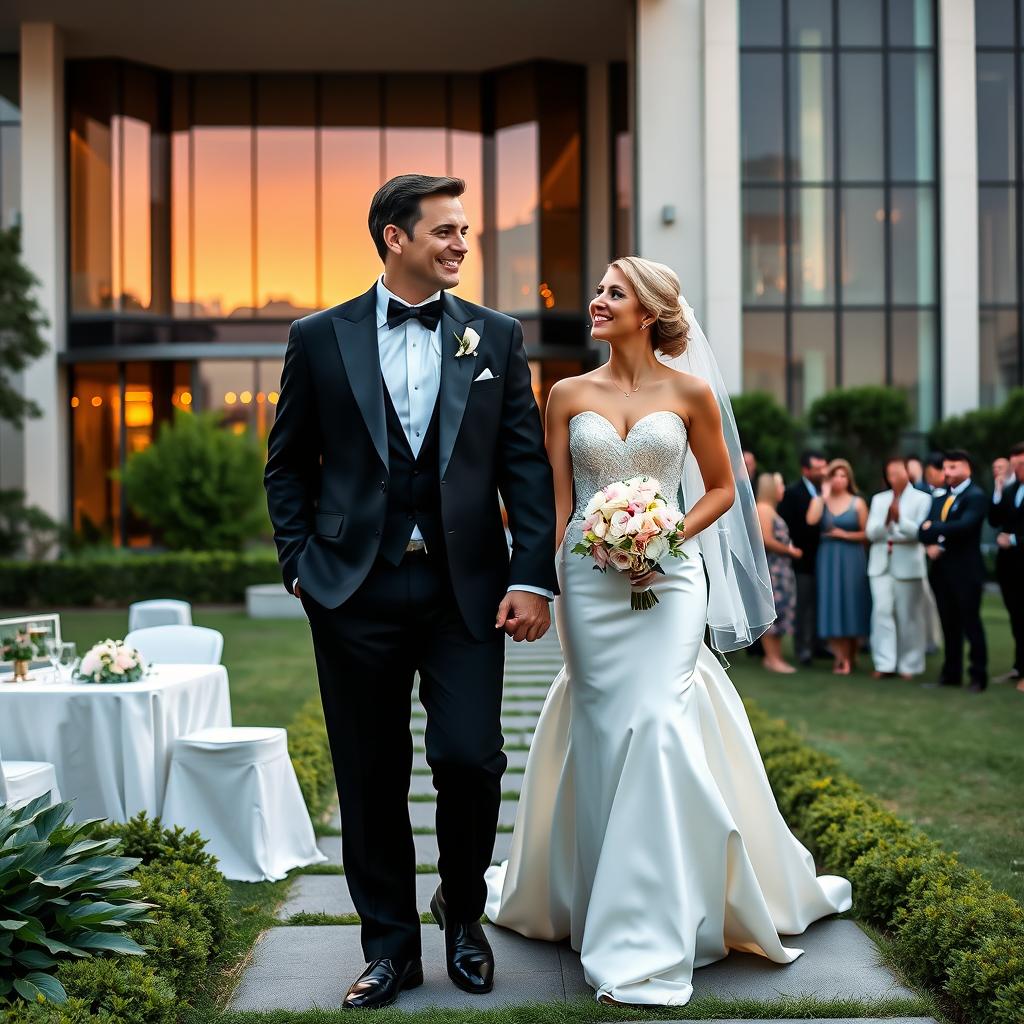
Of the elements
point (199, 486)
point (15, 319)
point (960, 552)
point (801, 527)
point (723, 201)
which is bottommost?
point (960, 552)

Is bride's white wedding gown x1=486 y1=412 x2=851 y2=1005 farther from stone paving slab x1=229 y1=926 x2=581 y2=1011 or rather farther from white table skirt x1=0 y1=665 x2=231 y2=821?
white table skirt x1=0 y1=665 x2=231 y2=821

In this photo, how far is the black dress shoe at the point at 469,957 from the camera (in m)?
4.07

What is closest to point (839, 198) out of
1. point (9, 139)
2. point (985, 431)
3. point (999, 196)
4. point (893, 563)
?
point (999, 196)

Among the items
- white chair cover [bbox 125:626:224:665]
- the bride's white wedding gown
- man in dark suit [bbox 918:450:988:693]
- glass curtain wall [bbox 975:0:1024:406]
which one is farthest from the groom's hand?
glass curtain wall [bbox 975:0:1024:406]

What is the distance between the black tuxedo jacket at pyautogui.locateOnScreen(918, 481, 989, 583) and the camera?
36.8ft

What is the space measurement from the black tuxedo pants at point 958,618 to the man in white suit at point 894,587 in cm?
35

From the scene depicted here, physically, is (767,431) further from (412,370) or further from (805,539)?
(412,370)

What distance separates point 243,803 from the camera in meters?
5.93

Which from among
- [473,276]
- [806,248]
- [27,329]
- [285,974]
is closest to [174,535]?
[27,329]

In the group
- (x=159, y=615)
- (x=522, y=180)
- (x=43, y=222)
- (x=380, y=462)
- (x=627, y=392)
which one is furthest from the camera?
(x=522, y=180)

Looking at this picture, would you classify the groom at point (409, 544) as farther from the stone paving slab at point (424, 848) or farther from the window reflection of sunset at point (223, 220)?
the window reflection of sunset at point (223, 220)

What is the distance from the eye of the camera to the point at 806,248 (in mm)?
23500

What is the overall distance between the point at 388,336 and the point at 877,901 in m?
2.83

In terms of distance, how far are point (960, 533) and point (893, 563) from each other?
95 cm
